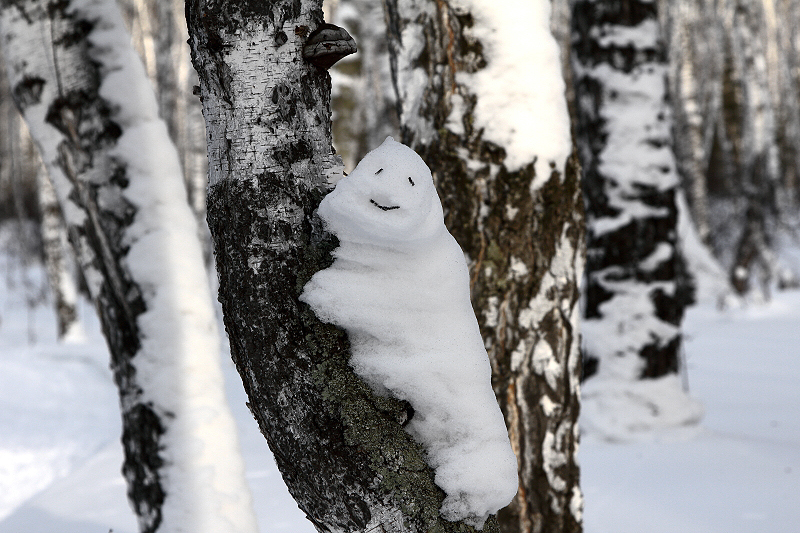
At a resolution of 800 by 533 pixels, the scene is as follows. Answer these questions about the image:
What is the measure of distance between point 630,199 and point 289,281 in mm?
2742

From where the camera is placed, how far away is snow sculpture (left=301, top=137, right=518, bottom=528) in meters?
0.95

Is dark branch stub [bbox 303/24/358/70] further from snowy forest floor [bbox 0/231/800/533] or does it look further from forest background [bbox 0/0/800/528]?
forest background [bbox 0/0/800/528]

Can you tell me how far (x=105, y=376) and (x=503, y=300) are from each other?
530 centimetres

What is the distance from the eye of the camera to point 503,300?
68.7 inches

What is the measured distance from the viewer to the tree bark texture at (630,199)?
10.8 feet

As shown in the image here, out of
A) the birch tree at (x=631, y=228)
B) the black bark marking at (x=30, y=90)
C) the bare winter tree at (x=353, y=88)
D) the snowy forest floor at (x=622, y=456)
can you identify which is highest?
the bare winter tree at (x=353, y=88)

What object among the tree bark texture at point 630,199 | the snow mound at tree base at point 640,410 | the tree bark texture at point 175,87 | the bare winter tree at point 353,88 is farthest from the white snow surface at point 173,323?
the bare winter tree at point 353,88

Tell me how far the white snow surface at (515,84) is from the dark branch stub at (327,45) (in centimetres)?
82

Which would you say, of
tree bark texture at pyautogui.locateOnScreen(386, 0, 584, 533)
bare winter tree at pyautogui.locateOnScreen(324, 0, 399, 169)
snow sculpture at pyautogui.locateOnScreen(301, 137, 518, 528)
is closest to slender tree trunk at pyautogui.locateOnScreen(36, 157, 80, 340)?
bare winter tree at pyautogui.locateOnScreen(324, 0, 399, 169)

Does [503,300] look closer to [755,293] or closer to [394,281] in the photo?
[394,281]

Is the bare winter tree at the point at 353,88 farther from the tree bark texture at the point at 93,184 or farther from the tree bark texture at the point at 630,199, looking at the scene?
the tree bark texture at the point at 93,184

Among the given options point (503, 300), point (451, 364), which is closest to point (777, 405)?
point (503, 300)

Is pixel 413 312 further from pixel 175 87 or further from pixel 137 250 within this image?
pixel 175 87

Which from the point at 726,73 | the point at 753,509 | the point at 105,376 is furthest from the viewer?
the point at 726,73
